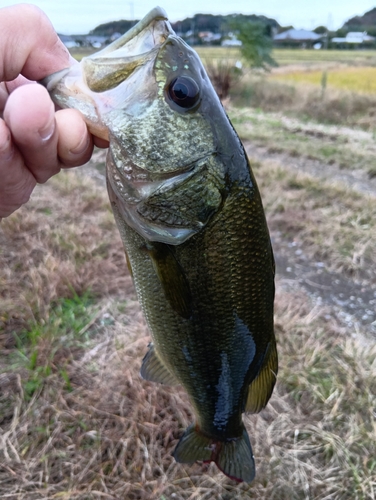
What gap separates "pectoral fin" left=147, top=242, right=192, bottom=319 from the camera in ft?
4.32

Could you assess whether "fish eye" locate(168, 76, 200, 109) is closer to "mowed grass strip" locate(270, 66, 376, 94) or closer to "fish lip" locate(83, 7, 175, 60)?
"fish lip" locate(83, 7, 175, 60)

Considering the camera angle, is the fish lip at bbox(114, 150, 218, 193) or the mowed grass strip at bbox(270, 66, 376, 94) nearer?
the fish lip at bbox(114, 150, 218, 193)

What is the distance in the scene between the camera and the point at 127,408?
8.29 feet

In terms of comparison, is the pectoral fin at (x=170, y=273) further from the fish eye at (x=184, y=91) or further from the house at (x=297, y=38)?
the house at (x=297, y=38)

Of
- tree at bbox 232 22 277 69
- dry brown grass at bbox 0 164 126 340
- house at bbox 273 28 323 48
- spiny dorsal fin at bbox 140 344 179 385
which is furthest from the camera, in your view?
house at bbox 273 28 323 48

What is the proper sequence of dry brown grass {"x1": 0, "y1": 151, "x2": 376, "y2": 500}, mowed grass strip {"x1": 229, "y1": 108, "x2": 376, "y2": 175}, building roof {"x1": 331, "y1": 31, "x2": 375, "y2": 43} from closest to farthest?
dry brown grass {"x1": 0, "y1": 151, "x2": 376, "y2": 500}, mowed grass strip {"x1": 229, "y1": 108, "x2": 376, "y2": 175}, building roof {"x1": 331, "y1": 31, "x2": 375, "y2": 43}

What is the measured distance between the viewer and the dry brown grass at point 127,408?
218 cm

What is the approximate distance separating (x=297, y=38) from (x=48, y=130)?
46.6 m

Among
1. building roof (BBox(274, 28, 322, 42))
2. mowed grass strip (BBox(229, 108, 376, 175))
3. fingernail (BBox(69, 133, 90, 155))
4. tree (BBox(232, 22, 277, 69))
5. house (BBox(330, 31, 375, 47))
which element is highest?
building roof (BBox(274, 28, 322, 42))

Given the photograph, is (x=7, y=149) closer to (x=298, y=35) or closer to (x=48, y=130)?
(x=48, y=130)

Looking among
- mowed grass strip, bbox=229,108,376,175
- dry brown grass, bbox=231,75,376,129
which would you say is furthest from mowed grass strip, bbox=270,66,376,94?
mowed grass strip, bbox=229,108,376,175

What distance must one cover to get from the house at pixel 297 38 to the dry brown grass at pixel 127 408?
132 feet

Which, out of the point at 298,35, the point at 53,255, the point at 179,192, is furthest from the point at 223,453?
the point at 298,35

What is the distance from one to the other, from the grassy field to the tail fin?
0.62 m
